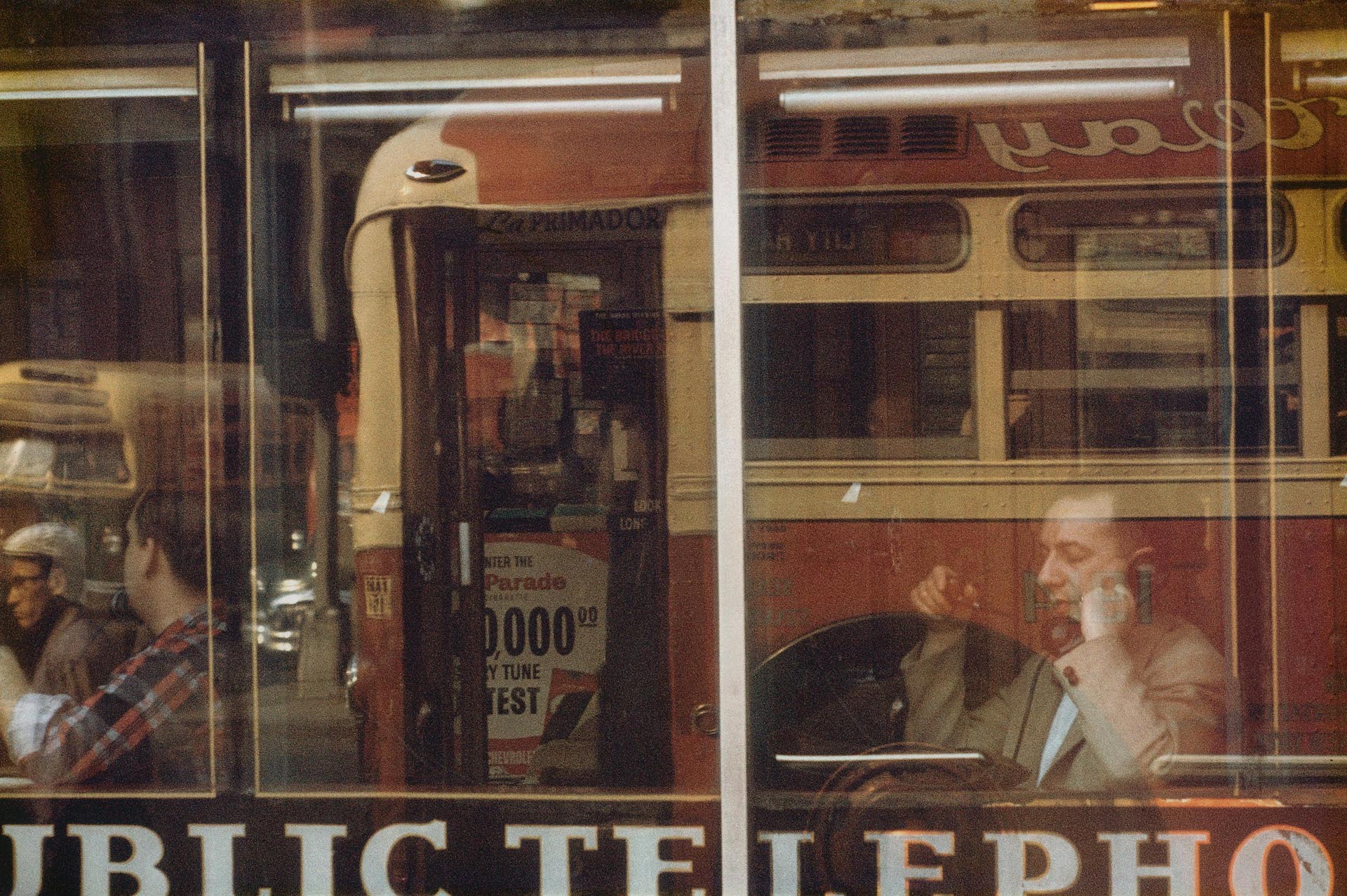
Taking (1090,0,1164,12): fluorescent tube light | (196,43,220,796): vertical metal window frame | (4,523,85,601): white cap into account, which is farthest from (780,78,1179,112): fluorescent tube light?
(4,523,85,601): white cap

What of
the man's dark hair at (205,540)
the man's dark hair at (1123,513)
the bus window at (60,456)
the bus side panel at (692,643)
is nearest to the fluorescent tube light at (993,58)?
the man's dark hair at (1123,513)

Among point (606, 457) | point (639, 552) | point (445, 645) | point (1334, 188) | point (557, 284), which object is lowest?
point (445, 645)

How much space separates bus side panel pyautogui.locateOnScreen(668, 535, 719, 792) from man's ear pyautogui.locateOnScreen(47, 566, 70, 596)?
1.31m

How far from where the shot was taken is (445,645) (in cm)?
271

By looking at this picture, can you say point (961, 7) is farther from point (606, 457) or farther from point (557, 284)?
point (606, 457)

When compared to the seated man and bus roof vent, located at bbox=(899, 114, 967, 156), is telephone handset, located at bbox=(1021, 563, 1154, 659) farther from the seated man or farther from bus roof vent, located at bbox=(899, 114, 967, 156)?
the seated man

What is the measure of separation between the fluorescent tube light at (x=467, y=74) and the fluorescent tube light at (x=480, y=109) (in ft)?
0.11

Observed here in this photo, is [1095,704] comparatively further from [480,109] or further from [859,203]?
[480,109]

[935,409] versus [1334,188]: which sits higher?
[1334,188]

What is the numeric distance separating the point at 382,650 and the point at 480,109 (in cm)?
118

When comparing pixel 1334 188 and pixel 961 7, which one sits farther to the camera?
pixel 1334 188

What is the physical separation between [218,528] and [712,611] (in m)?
1.06

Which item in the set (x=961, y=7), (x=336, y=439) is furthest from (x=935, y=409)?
(x=336, y=439)

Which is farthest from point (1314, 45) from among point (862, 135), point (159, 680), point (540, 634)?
point (159, 680)
